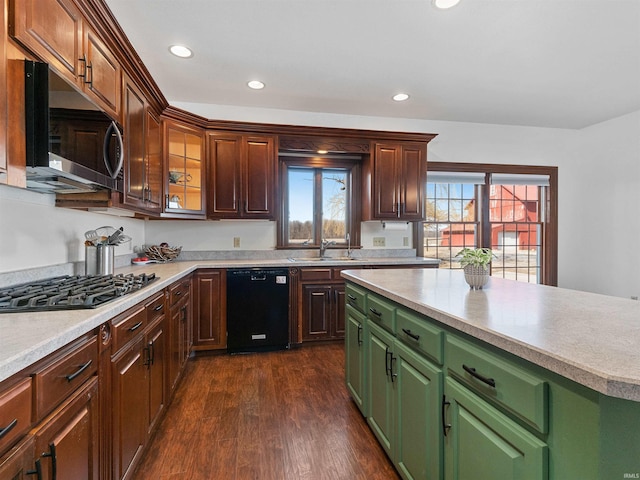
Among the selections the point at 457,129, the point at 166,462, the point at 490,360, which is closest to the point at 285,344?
the point at 166,462

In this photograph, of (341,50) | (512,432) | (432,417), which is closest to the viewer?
(512,432)

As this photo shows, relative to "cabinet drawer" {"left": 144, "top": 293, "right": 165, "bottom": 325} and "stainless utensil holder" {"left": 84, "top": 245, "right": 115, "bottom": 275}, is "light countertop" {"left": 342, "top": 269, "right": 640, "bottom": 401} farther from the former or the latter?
"stainless utensil holder" {"left": 84, "top": 245, "right": 115, "bottom": 275}

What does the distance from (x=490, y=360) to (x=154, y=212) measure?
2.84 m

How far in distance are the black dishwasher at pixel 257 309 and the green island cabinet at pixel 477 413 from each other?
1.64 m

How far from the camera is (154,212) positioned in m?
2.92

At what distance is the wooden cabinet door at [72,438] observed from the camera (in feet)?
2.91

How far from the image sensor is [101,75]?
6.14ft

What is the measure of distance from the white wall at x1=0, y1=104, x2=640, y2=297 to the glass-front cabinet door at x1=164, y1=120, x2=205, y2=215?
1.63 ft

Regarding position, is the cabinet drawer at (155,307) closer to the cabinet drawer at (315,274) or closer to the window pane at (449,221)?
the cabinet drawer at (315,274)

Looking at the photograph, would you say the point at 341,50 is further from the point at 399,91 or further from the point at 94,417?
the point at 94,417

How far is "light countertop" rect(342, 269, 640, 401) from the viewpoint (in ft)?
2.32

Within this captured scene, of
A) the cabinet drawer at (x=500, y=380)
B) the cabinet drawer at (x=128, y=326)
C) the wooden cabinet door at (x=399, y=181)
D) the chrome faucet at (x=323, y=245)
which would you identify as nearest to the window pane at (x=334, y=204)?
the chrome faucet at (x=323, y=245)

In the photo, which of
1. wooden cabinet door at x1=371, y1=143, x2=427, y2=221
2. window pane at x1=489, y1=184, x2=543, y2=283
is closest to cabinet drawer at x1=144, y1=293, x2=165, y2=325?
wooden cabinet door at x1=371, y1=143, x2=427, y2=221

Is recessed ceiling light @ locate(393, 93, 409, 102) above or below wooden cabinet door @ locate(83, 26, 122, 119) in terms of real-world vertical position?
above
